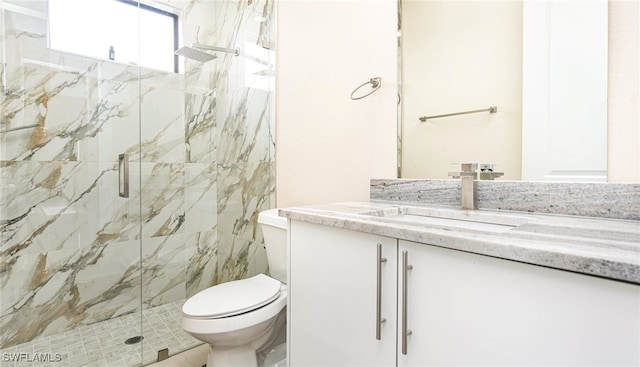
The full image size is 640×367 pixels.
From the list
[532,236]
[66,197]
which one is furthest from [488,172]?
[66,197]

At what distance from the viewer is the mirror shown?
3.36 feet

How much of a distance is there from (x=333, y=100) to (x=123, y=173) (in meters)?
1.34

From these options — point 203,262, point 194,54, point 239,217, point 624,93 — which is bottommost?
point 203,262

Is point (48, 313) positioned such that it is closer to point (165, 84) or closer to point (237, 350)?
point (237, 350)

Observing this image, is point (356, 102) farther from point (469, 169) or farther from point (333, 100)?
point (469, 169)

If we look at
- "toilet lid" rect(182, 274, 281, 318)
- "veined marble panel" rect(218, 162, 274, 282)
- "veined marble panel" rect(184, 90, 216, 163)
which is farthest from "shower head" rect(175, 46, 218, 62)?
"toilet lid" rect(182, 274, 281, 318)

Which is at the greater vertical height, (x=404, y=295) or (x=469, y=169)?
(x=469, y=169)

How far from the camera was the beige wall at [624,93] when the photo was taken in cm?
95

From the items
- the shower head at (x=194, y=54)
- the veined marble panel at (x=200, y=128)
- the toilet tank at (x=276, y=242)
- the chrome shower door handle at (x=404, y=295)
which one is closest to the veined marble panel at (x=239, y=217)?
the veined marble panel at (x=200, y=128)

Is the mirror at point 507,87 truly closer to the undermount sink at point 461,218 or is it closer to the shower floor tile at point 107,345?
the undermount sink at point 461,218

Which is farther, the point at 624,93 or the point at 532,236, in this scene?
the point at 624,93

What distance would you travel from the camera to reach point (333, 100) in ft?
5.77

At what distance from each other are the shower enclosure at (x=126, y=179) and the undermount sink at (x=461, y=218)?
1192mm

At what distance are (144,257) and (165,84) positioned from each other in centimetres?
113
